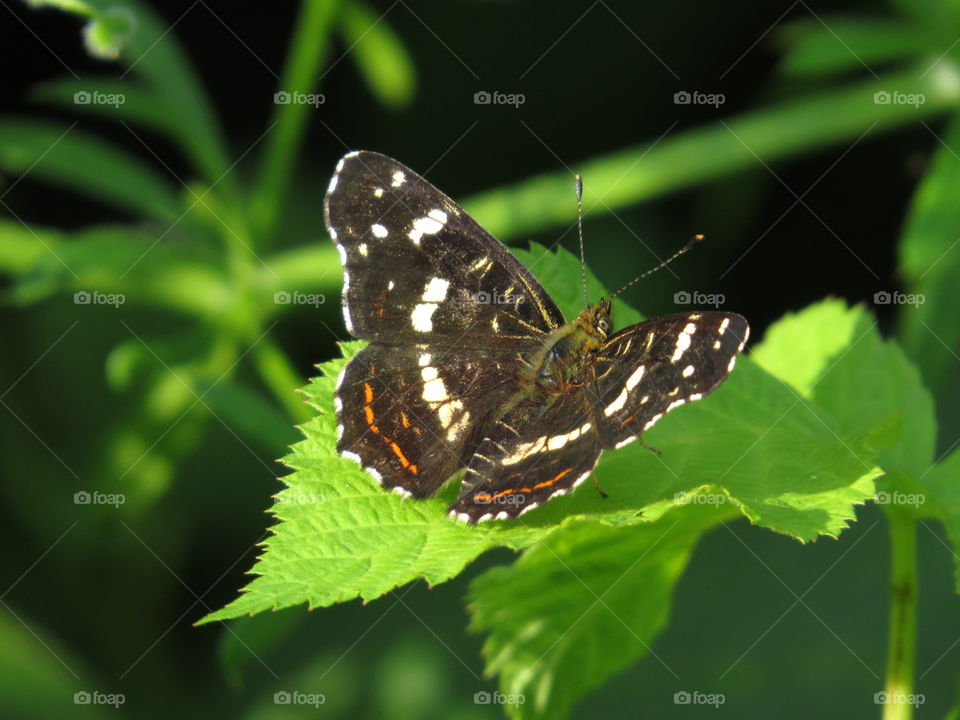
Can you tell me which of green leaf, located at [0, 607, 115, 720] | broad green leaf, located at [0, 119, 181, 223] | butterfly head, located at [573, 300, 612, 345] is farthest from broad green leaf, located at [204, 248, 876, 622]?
broad green leaf, located at [0, 119, 181, 223]

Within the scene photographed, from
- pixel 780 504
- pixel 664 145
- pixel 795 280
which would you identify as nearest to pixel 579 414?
pixel 780 504

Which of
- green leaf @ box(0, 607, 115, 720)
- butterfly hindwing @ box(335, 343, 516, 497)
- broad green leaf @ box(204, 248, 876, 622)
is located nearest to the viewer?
broad green leaf @ box(204, 248, 876, 622)

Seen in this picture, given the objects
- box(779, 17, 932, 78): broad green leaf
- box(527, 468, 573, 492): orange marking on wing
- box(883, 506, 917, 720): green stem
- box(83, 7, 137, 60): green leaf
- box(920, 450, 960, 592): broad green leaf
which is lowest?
box(883, 506, 917, 720): green stem

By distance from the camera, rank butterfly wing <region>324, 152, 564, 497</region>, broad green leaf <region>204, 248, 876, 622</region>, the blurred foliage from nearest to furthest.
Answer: broad green leaf <region>204, 248, 876, 622</region>, the blurred foliage, butterfly wing <region>324, 152, 564, 497</region>

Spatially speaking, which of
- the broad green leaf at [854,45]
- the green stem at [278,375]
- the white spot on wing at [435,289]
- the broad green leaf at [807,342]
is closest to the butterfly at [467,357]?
the white spot on wing at [435,289]

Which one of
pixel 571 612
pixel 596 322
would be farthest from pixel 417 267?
pixel 571 612

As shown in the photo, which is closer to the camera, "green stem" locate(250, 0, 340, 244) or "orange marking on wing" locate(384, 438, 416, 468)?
"orange marking on wing" locate(384, 438, 416, 468)

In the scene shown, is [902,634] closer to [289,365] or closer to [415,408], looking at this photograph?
A: [415,408]

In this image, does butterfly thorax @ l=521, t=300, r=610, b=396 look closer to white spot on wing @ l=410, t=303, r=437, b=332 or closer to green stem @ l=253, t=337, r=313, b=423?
white spot on wing @ l=410, t=303, r=437, b=332
